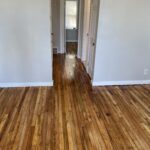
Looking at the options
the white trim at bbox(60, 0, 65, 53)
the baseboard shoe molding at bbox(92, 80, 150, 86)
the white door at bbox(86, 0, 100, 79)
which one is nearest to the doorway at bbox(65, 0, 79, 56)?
the white trim at bbox(60, 0, 65, 53)

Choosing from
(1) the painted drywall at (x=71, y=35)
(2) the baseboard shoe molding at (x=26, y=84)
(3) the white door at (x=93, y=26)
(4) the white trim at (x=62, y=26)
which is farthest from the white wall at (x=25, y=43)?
(1) the painted drywall at (x=71, y=35)

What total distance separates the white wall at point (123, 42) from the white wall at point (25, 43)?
109 cm

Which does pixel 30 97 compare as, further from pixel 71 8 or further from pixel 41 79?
pixel 71 8

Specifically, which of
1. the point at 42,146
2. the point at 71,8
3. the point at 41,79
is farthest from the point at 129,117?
the point at 71,8

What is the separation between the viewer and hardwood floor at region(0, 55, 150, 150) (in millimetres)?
2191

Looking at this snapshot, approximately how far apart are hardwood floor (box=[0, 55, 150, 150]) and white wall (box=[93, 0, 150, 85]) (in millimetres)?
306

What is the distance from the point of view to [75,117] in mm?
2697

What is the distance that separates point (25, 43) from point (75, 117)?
5.87 ft

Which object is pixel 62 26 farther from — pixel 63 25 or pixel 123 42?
pixel 123 42

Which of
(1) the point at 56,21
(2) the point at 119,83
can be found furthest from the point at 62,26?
(2) the point at 119,83

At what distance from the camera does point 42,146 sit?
6.93 ft

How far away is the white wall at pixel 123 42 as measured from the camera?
329 cm

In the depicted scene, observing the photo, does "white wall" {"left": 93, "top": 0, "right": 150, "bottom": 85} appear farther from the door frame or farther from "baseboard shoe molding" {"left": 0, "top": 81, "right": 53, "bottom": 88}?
the door frame

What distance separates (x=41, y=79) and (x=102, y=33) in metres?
1.63
